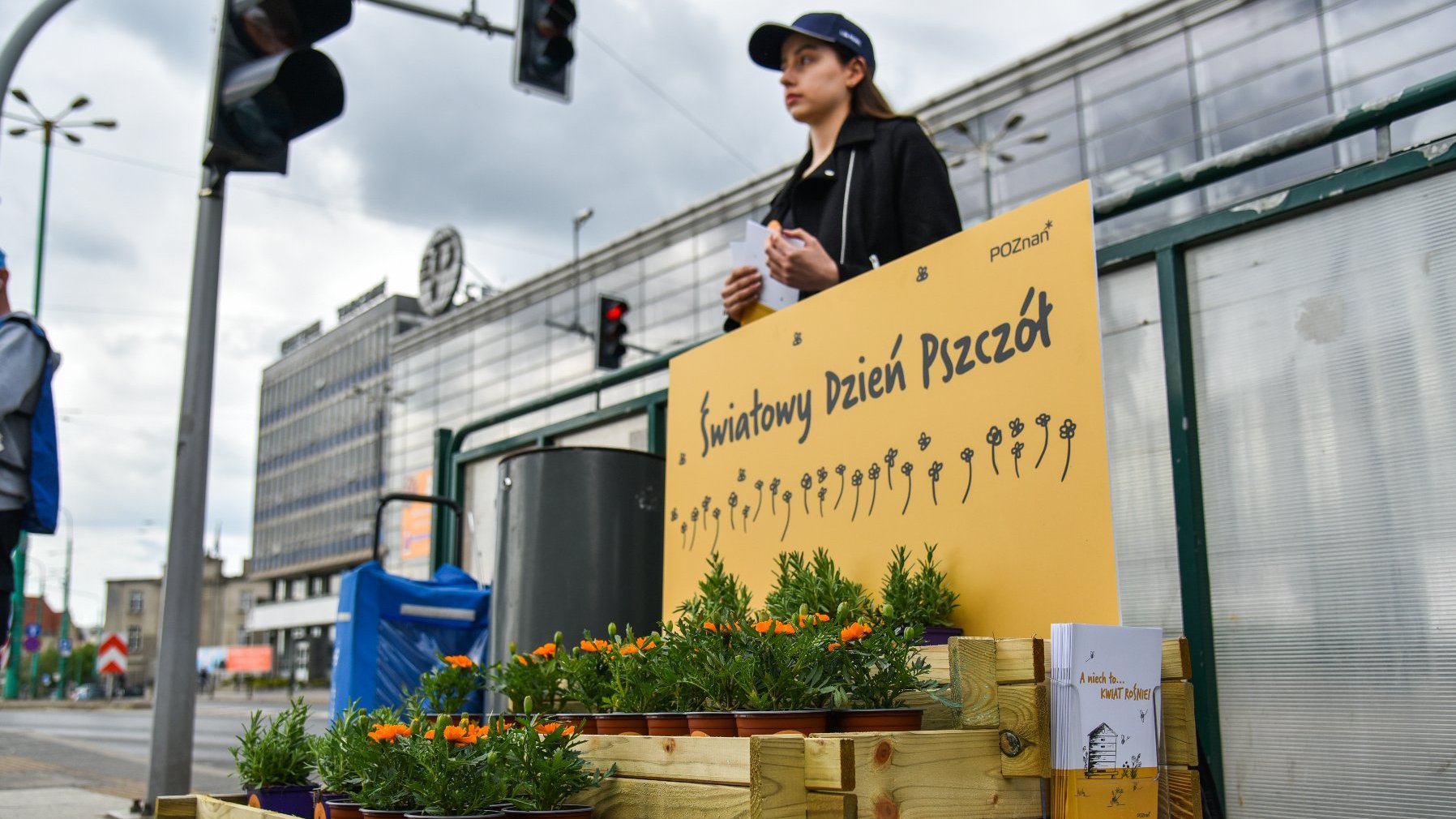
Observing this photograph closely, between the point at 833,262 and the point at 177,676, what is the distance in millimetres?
3304

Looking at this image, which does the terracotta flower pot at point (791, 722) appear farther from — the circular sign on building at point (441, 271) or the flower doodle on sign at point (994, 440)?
the circular sign on building at point (441, 271)

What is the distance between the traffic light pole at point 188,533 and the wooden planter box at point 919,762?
3.20m

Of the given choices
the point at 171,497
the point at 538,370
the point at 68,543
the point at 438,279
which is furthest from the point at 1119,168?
the point at 68,543

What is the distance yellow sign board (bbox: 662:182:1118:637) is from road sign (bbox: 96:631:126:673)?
27.2m

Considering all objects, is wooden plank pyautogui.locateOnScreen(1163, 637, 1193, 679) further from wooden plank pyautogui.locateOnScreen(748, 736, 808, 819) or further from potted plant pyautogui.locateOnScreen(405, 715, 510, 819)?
potted plant pyautogui.locateOnScreen(405, 715, 510, 819)

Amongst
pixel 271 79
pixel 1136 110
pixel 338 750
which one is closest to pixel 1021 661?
pixel 338 750

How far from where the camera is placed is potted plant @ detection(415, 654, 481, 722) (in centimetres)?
309

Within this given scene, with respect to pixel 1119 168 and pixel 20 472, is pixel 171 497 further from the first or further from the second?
pixel 1119 168

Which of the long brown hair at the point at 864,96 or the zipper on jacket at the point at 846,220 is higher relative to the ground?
the long brown hair at the point at 864,96

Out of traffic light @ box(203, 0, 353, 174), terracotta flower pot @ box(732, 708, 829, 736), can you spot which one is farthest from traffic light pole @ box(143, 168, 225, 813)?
terracotta flower pot @ box(732, 708, 829, 736)

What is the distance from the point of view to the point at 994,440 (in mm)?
2635

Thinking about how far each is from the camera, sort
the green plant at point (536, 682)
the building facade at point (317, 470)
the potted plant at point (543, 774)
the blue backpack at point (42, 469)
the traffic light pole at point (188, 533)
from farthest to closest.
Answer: the building facade at point (317, 470) → the traffic light pole at point (188, 533) → the blue backpack at point (42, 469) → the green plant at point (536, 682) → the potted plant at point (543, 774)

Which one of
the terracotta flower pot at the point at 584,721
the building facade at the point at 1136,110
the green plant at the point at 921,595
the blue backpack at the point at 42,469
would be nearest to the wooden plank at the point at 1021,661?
the green plant at the point at 921,595

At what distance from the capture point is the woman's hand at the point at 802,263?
10.6 feet
